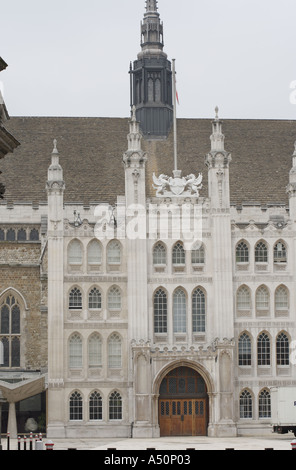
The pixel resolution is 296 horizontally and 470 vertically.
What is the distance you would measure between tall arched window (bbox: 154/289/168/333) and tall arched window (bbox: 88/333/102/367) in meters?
3.46

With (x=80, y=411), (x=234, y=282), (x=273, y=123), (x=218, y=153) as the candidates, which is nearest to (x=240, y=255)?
(x=234, y=282)

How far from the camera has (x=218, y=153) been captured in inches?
2621

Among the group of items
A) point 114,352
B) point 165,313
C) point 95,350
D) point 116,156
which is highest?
point 116,156

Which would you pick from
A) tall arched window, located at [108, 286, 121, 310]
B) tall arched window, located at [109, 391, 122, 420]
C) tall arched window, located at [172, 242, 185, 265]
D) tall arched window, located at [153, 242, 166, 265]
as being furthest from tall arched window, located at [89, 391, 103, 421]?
tall arched window, located at [172, 242, 185, 265]

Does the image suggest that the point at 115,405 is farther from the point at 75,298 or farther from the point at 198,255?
the point at 198,255

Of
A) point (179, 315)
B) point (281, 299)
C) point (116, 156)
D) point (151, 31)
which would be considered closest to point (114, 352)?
point (179, 315)

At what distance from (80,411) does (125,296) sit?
7249 millimetres

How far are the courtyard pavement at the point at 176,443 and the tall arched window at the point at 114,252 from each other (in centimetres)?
1067

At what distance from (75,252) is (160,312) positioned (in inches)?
244

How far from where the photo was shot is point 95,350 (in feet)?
214

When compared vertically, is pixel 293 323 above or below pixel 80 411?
above

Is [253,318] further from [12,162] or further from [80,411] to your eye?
[12,162]

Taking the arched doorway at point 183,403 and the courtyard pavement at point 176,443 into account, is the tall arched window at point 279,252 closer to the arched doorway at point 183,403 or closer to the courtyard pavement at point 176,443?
the arched doorway at point 183,403

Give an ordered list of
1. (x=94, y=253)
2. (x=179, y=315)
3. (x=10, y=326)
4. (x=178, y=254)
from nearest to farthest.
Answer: (x=94, y=253), (x=179, y=315), (x=178, y=254), (x=10, y=326)
